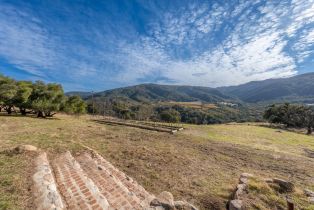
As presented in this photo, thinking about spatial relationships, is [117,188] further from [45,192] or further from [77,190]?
[45,192]

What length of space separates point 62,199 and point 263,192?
658 cm

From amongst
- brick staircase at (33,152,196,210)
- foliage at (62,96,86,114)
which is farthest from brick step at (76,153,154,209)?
foliage at (62,96,86,114)

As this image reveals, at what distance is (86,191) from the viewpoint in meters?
5.39

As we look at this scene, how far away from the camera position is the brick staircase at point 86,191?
4.78 m

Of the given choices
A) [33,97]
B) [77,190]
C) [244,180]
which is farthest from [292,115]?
[33,97]

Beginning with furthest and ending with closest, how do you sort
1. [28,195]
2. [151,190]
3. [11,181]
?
[151,190]
[11,181]
[28,195]

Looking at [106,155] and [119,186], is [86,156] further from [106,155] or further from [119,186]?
[119,186]

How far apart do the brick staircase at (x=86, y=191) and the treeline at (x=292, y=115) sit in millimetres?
59894

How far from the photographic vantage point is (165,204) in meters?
4.98

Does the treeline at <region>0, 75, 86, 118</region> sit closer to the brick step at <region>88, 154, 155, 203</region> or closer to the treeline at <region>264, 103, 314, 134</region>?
the brick step at <region>88, 154, 155, 203</region>

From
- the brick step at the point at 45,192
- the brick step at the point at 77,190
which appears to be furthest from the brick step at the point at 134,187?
the brick step at the point at 45,192

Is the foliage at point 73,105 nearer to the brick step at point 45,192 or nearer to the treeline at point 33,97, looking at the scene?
the treeline at point 33,97

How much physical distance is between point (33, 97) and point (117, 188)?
2996 cm

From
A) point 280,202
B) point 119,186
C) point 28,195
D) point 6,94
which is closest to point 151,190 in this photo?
point 119,186
